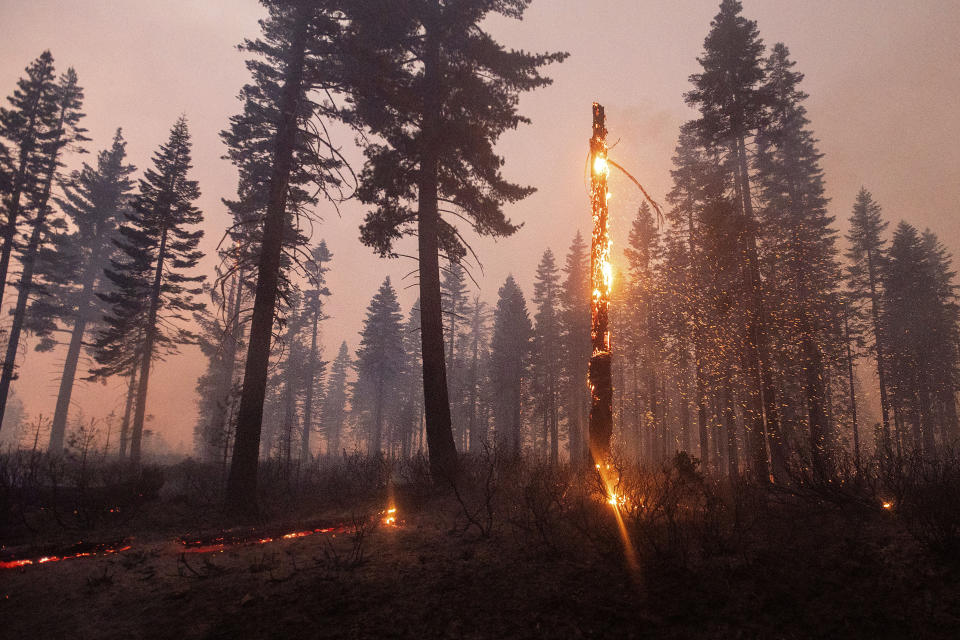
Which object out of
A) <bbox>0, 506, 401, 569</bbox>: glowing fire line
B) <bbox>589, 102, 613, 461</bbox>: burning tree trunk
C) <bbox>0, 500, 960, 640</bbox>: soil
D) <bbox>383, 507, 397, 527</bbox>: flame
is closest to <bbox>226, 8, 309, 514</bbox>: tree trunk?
<bbox>0, 506, 401, 569</bbox>: glowing fire line

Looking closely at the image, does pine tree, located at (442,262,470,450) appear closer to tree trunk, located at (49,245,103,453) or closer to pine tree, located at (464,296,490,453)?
pine tree, located at (464,296,490,453)

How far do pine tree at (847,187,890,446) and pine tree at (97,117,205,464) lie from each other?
41024 mm

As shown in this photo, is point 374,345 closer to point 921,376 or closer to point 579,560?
point 579,560

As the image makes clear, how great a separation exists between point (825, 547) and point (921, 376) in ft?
101

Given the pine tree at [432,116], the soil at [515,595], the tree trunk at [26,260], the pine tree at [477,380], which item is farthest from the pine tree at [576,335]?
the tree trunk at [26,260]

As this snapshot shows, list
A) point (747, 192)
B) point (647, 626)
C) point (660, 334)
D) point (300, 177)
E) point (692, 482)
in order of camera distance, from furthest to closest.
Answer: point (660, 334)
point (747, 192)
point (300, 177)
point (692, 482)
point (647, 626)

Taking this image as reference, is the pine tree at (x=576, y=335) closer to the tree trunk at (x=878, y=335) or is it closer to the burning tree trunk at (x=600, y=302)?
the tree trunk at (x=878, y=335)

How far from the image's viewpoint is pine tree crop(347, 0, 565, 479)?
10703 mm

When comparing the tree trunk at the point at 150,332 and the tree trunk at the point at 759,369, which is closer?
the tree trunk at the point at 759,369

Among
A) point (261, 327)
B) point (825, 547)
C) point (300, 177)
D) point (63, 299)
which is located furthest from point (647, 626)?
point (63, 299)

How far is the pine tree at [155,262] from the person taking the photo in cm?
2102

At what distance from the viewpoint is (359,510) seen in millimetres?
8883

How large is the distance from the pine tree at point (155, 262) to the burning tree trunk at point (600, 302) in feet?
71.5

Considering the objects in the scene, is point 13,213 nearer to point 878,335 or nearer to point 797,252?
point 797,252
